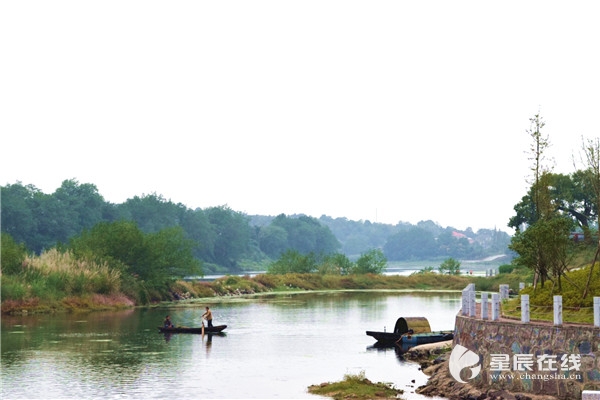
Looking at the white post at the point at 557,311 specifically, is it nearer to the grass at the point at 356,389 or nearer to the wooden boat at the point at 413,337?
the grass at the point at 356,389

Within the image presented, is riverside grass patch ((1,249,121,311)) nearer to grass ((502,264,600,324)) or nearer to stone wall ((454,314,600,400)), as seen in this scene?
grass ((502,264,600,324))

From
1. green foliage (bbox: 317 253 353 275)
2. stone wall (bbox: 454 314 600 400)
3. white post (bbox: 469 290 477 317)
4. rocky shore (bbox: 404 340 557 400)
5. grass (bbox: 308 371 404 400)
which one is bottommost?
grass (bbox: 308 371 404 400)

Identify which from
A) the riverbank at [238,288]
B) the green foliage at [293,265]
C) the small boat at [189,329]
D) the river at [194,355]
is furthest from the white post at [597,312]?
the green foliage at [293,265]

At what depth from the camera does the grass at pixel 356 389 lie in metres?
32.4

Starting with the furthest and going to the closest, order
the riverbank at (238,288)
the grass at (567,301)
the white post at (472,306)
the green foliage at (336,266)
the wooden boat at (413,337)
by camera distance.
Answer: the green foliage at (336,266), the riverbank at (238,288), the wooden boat at (413,337), the white post at (472,306), the grass at (567,301)

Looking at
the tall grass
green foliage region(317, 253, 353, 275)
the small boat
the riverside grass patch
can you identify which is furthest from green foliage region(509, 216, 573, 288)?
green foliage region(317, 253, 353, 275)

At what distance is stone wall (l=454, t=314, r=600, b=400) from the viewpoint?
27250 mm

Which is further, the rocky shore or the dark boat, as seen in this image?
the dark boat

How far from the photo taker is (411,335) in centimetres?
4875

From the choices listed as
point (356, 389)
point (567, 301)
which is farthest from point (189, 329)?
point (567, 301)

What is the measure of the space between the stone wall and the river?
116 inches

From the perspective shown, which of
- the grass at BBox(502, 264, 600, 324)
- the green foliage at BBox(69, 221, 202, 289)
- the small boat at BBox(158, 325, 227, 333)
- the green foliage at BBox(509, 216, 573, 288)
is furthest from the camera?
the green foliage at BBox(69, 221, 202, 289)

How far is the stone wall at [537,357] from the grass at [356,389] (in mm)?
3002

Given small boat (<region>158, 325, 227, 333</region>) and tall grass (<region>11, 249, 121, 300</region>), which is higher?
tall grass (<region>11, 249, 121, 300</region>)
